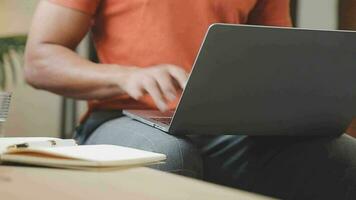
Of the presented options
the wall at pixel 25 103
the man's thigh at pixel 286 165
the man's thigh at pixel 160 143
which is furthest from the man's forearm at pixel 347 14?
the man's thigh at pixel 160 143

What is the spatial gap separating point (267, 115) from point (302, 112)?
0.22 ft

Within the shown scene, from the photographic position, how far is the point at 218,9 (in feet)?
4.15

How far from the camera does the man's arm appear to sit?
1085 mm

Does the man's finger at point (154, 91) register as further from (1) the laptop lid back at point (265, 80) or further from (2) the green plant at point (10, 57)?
(2) the green plant at point (10, 57)

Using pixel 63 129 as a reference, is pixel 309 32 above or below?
above

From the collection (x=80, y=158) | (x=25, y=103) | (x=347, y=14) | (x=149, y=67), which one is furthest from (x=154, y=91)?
(x=347, y=14)

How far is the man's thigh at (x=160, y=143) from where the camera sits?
2.95ft

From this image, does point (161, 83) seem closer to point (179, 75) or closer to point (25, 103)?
point (179, 75)

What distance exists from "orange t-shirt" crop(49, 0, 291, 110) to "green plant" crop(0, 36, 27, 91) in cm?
107

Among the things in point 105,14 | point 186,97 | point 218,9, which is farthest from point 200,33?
point 186,97

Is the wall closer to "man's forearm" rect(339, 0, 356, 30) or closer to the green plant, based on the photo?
the green plant

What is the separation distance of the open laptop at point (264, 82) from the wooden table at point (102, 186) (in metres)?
0.19

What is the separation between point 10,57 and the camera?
7.36 ft

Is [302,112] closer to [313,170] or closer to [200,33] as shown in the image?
[313,170]
